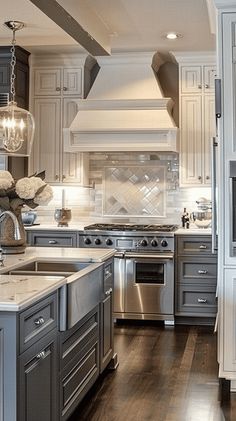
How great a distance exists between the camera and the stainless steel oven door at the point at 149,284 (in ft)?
18.3

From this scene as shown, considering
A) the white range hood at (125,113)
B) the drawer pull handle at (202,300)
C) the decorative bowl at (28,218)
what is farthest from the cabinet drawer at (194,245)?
the decorative bowl at (28,218)

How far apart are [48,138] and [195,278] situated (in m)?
2.24

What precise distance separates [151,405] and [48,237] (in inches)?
106

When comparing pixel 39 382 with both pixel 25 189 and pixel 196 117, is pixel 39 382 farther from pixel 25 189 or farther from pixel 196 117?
pixel 196 117

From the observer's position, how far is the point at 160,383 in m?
3.88

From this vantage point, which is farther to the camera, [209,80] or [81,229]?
[209,80]

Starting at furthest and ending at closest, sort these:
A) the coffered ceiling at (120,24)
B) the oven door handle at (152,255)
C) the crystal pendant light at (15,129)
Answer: the oven door handle at (152,255)
the coffered ceiling at (120,24)
the crystal pendant light at (15,129)

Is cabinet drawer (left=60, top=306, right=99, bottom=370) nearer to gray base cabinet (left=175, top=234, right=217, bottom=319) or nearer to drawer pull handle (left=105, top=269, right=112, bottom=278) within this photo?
drawer pull handle (left=105, top=269, right=112, bottom=278)

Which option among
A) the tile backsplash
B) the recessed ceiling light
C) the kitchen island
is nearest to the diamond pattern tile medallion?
the tile backsplash

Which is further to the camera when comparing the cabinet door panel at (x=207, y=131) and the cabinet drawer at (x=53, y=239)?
the cabinet door panel at (x=207, y=131)

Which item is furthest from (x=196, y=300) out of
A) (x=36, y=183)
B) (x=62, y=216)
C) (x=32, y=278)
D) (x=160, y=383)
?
(x=32, y=278)

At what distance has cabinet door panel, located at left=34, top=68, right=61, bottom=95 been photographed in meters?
6.23

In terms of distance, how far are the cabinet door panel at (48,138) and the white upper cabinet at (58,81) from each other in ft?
0.36

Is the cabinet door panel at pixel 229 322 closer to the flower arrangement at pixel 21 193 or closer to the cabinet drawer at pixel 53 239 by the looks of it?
A: the flower arrangement at pixel 21 193
